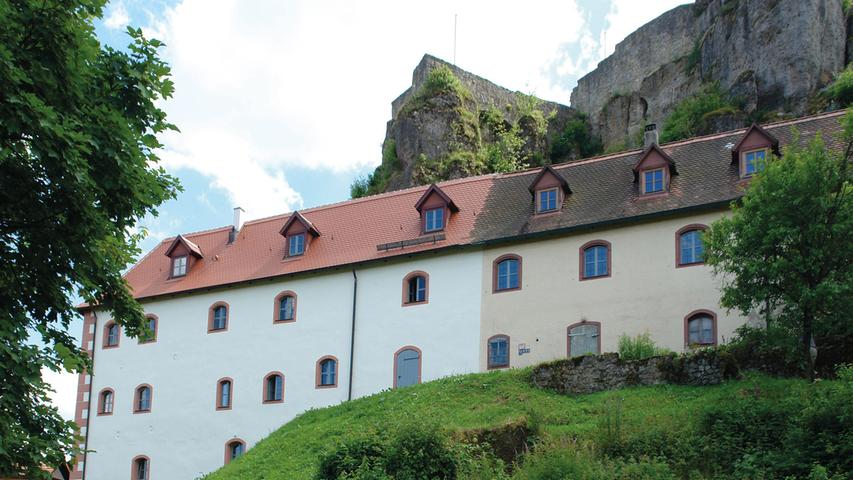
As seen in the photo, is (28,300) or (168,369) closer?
(28,300)

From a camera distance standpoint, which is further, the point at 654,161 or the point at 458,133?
the point at 458,133

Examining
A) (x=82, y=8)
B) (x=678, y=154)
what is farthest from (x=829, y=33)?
(x=82, y=8)

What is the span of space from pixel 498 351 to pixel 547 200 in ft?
17.7

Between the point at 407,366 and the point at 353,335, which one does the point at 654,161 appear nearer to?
the point at 407,366

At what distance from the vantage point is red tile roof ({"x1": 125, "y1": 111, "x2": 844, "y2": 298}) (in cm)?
3412

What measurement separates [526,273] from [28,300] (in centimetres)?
2133

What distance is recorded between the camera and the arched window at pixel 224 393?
38991 mm

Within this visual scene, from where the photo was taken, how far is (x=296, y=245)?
40.6 m

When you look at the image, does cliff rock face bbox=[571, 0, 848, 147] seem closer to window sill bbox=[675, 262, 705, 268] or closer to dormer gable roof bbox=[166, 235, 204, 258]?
window sill bbox=[675, 262, 705, 268]

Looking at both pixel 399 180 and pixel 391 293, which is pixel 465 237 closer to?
pixel 391 293

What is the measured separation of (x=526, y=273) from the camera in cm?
3481

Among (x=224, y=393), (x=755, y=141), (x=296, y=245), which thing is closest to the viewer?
(x=755, y=141)

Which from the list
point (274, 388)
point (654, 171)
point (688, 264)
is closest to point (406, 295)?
point (274, 388)

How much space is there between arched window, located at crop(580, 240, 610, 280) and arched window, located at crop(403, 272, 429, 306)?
542cm
